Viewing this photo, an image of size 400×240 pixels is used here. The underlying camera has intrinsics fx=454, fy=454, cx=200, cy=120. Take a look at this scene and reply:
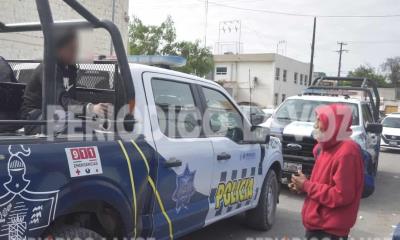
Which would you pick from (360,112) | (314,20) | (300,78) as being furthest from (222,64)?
(360,112)

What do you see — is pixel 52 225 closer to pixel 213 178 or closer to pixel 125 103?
pixel 125 103

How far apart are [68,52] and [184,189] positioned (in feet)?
5.36

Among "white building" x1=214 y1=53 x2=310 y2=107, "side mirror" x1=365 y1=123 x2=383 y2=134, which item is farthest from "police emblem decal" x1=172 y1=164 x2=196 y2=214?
"white building" x1=214 y1=53 x2=310 y2=107

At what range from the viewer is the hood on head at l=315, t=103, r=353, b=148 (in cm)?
323

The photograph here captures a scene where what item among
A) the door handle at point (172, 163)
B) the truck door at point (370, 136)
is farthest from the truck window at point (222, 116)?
the truck door at point (370, 136)

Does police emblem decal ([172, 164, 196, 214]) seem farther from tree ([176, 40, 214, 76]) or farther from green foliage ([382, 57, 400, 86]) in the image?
green foliage ([382, 57, 400, 86])

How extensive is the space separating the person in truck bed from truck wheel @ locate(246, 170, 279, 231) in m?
3.08

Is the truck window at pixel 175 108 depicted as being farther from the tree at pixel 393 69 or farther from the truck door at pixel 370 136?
the tree at pixel 393 69

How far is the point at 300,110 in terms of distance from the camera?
372 inches

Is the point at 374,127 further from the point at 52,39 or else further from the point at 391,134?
the point at 391,134

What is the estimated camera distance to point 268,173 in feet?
19.4

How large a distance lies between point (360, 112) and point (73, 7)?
7430 mm

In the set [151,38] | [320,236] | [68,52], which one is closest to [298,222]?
[320,236]

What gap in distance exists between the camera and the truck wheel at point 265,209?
19.1ft
